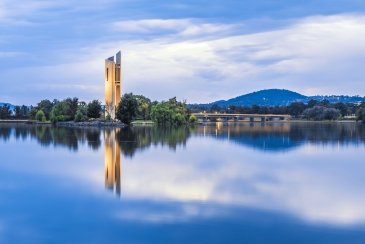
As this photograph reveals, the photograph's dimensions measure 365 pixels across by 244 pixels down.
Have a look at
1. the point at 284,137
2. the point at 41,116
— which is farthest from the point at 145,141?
the point at 41,116

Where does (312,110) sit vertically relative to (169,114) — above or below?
above

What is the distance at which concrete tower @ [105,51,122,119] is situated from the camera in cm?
7088

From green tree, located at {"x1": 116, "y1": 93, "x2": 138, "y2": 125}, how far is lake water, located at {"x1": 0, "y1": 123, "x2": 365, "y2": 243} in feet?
137

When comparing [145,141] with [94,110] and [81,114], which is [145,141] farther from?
[94,110]

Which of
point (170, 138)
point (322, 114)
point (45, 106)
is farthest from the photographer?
point (322, 114)

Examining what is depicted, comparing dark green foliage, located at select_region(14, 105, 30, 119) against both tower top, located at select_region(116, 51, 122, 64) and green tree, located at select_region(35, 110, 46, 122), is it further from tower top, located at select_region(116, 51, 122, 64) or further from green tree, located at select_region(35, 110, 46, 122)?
tower top, located at select_region(116, 51, 122, 64)

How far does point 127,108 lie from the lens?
65188mm

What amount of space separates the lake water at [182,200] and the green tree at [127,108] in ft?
137

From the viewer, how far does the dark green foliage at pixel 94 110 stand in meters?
72.2

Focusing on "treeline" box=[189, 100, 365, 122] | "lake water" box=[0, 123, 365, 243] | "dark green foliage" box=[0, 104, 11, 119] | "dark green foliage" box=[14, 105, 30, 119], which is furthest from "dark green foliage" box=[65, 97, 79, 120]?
"lake water" box=[0, 123, 365, 243]

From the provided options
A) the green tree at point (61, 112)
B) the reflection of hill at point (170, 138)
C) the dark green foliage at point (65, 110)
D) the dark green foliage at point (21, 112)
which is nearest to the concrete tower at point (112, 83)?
the dark green foliage at point (65, 110)

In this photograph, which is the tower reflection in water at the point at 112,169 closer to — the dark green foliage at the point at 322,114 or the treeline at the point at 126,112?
the treeline at the point at 126,112

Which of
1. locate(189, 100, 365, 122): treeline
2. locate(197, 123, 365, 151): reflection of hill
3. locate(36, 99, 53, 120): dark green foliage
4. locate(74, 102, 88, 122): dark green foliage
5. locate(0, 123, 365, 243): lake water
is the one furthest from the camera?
A: locate(189, 100, 365, 122): treeline

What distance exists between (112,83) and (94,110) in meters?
4.59
